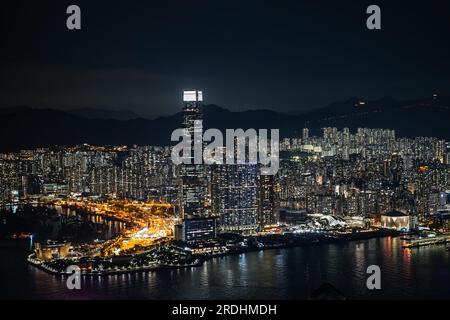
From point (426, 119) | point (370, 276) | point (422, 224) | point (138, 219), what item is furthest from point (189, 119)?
point (426, 119)

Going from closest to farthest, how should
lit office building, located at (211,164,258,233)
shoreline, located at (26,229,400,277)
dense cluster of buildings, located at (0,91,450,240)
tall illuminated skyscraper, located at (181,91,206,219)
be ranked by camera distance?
shoreline, located at (26,229,400,277) → lit office building, located at (211,164,258,233) → dense cluster of buildings, located at (0,91,450,240) → tall illuminated skyscraper, located at (181,91,206,219)

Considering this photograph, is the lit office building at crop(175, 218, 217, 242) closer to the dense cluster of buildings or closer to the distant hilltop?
the dense cluster of buildings

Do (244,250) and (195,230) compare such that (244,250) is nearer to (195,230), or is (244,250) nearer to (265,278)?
(195,230)

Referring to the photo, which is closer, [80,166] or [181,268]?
[181,268]

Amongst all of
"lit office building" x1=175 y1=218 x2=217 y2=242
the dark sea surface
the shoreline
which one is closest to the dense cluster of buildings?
"lit office building" x1=175 y1=218 x2=217 y2=242

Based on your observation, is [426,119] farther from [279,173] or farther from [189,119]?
[189,119]

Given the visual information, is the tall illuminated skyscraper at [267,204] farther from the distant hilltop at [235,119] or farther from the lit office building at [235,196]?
the distant hilltop at [235,119]
